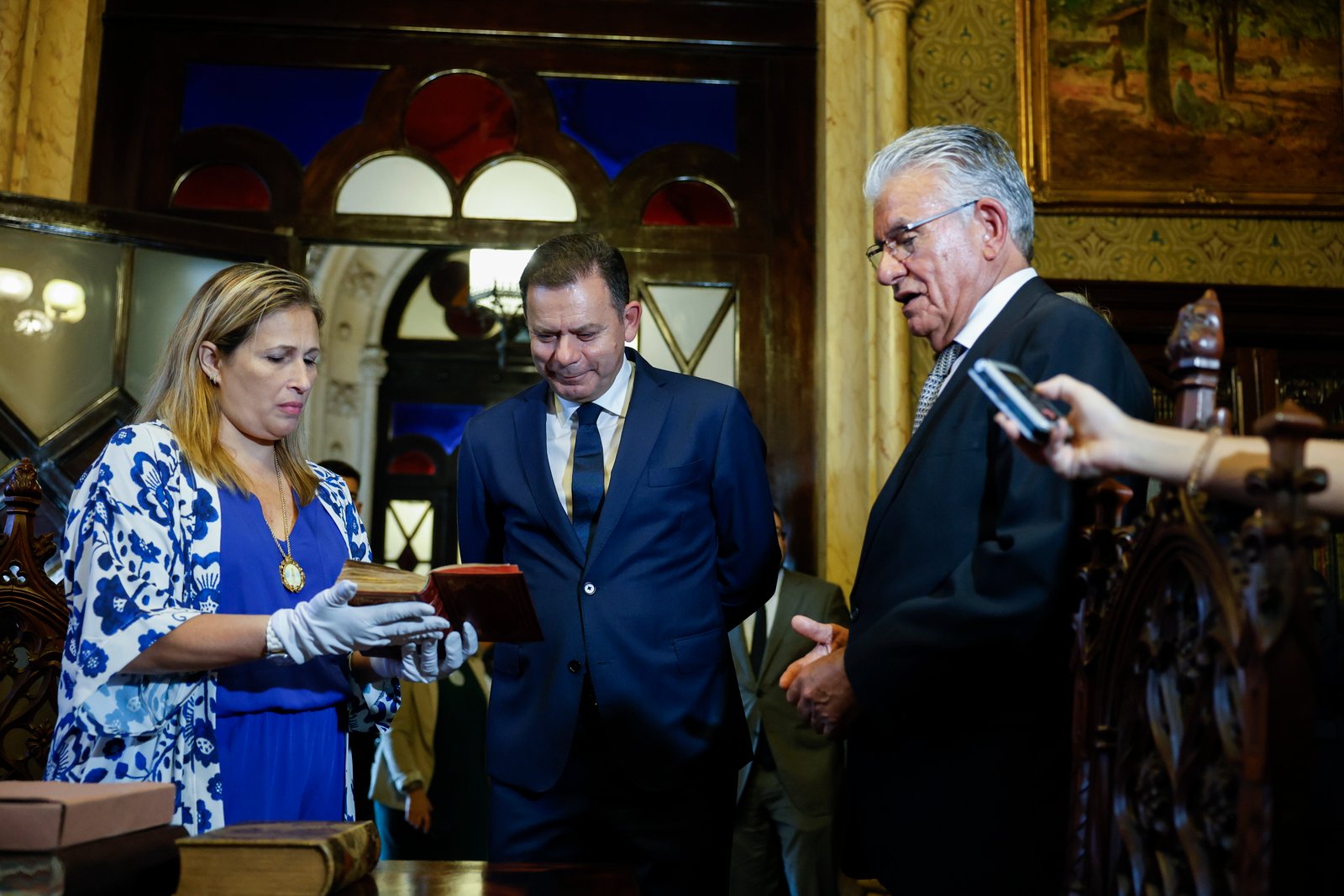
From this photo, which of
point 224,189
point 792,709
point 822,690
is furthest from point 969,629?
point 224,189

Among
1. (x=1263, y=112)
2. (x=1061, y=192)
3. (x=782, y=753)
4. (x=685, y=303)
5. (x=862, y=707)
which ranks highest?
(x=1263, y=112)

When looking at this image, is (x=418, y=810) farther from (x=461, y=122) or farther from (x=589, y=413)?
(x=589, y=413)

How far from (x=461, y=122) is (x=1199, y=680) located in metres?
4.63

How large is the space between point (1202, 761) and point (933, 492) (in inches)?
33.7

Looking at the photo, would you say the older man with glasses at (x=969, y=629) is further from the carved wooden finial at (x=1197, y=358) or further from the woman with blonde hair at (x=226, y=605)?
the woman with blonde hair at (x=226, y=605)

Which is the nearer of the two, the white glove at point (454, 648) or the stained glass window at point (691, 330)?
the white glove at point (454, 648)

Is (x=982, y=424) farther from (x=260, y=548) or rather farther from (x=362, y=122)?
(x=362, y=122)

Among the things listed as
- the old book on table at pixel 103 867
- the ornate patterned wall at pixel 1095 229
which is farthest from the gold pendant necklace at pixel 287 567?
the ornate patterned wall at pixel 1095 229

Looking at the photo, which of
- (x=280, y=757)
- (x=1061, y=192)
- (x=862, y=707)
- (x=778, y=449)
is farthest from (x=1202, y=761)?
(x=1061, y=192)

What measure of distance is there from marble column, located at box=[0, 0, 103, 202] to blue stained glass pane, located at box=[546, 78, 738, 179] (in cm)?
192

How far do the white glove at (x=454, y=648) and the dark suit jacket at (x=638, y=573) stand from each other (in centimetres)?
22

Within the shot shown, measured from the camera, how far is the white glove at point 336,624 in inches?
84.4

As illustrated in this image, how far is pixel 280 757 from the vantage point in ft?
7.48

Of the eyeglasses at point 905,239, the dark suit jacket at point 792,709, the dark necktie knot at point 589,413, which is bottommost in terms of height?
the dark suit jacket at point 792,709
